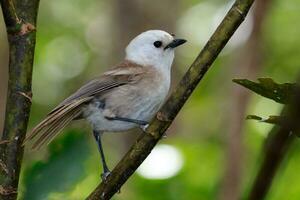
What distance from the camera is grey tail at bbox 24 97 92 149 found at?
8.31 feet

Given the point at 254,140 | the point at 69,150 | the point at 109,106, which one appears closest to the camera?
the point at 69,150

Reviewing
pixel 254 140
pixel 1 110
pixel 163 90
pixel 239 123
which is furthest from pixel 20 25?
pixel 1 110

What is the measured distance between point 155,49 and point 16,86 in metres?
2.24

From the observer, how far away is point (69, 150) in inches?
68.7

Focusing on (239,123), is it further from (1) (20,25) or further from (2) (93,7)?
(2) (93,7)

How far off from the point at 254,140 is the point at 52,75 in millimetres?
6153

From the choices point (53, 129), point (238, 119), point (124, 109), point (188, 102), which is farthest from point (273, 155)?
point (188, 102)

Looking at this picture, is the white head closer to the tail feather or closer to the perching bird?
the perching bird

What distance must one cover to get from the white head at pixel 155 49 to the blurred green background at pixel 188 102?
0.45 meters

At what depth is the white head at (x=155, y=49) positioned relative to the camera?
3734 mm

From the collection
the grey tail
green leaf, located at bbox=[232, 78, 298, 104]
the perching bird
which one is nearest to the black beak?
the perching bird

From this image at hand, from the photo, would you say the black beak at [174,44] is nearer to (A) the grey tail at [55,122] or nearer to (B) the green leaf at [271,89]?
(A) the grey tail at [55,122]

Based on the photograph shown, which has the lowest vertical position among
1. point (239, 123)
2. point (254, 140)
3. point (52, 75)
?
point (52, 75)

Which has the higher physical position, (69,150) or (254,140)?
(69,150)
